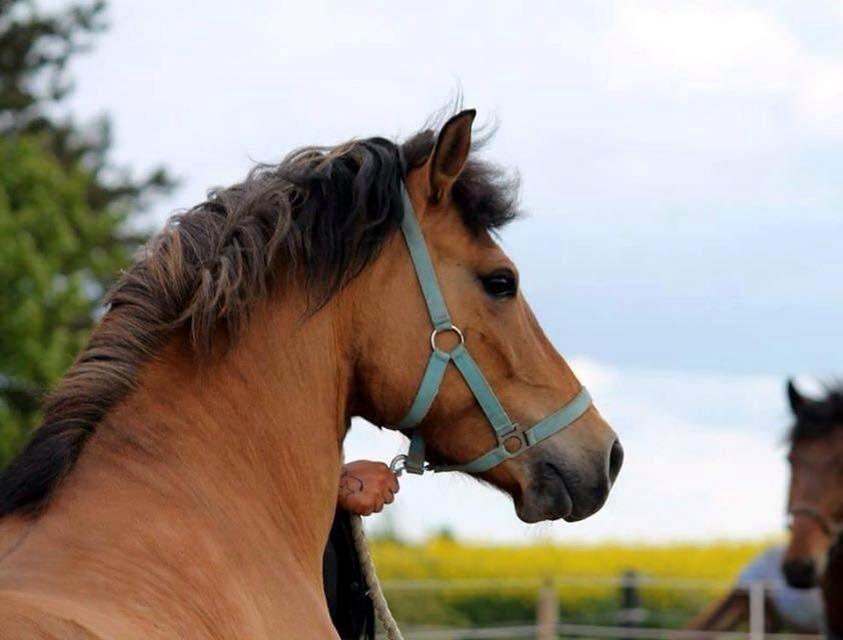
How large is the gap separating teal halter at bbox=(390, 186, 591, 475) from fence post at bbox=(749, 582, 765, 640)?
11212 mm

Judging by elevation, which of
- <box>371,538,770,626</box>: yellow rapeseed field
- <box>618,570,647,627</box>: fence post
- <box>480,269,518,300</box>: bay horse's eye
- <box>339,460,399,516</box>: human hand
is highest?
<box>371,538,770,626</box>: yellow rapeseed field

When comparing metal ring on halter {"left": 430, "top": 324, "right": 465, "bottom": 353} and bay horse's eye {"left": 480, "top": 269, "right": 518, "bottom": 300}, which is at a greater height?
bay horse's eye {"left": 480, "top": 269, "right": 518, "bottom": 300}

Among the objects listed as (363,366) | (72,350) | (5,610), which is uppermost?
(72,350)

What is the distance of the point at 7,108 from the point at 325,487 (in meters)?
21.5

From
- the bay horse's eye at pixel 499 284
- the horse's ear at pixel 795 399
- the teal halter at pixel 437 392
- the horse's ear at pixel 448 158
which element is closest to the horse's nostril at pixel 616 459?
the teal halter at pixel 437 392

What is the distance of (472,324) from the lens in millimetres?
3559

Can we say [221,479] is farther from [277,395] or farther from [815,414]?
[815,414]

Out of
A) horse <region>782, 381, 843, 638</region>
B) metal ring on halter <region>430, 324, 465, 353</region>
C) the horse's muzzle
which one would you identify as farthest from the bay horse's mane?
horse <region>782, 381, 843, 638</region>

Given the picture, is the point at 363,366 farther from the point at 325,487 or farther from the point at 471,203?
the point at 471,203

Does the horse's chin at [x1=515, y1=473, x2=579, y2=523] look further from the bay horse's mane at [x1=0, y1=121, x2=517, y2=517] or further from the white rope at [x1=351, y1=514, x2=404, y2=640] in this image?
the bay horse's mane at [x1=0, y1=121, x2=517, y2=517]

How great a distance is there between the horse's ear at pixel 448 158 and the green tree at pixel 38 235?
53.2ft

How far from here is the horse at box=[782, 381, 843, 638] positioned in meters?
10.0

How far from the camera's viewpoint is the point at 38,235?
73.7 feet

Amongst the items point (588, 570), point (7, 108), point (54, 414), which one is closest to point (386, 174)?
point (54, 414)
